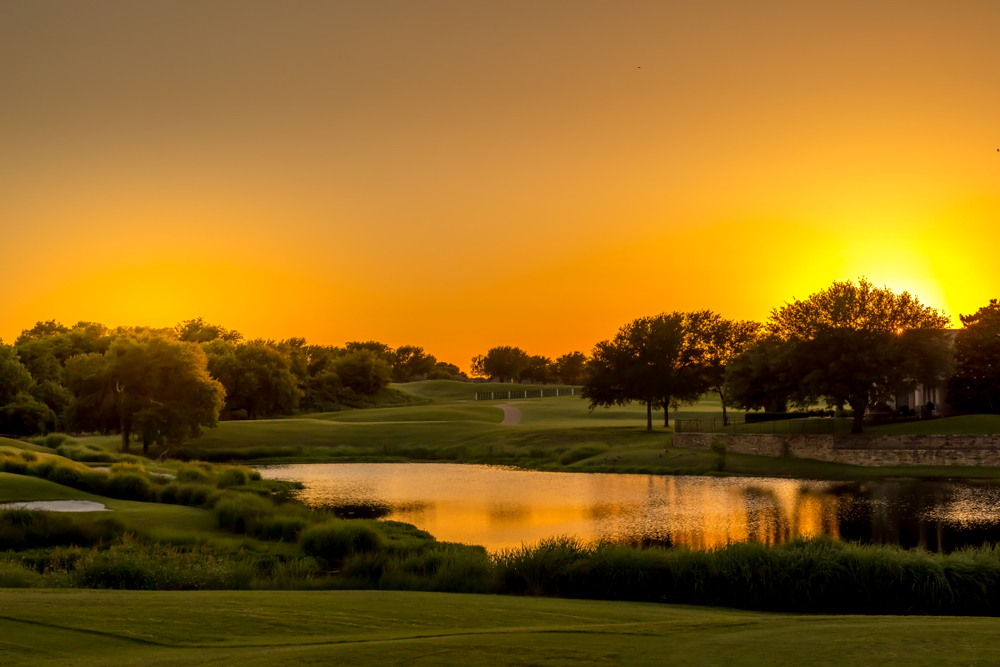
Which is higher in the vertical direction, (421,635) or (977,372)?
(977,372)

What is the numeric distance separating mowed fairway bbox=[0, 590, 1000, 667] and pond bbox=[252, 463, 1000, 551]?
11.1 meters

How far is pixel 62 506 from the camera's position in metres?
27.5

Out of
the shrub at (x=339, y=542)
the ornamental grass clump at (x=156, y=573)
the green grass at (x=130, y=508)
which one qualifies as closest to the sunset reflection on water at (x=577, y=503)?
the shrub at (x=339, y=542)

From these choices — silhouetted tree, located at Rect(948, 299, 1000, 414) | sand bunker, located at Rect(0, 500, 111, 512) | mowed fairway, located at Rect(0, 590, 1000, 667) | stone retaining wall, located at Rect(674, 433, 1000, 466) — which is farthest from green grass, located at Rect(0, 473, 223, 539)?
silhouetted tree, located at Rect(948, 299, 1000, 414)

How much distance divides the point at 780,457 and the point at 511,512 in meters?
23.4

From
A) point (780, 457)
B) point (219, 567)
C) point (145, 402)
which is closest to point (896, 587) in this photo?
point (219, 567)

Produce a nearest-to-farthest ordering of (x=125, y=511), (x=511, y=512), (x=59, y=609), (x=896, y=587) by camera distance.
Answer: (x=59, y=609) → (x=896, y=587) → (x=125, y=511) → (x=511, y=512)

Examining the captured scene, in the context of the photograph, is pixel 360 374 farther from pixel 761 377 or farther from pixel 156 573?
pixel 156 573

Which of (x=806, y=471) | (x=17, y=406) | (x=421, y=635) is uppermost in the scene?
(x=17, y=406)

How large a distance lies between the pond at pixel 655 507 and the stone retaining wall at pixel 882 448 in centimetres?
545

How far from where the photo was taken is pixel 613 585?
1847 centimetres

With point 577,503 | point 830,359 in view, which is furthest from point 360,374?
point 577,503

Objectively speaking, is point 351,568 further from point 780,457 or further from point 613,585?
point 780,457

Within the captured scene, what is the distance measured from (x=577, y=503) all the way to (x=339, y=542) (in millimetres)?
16362
